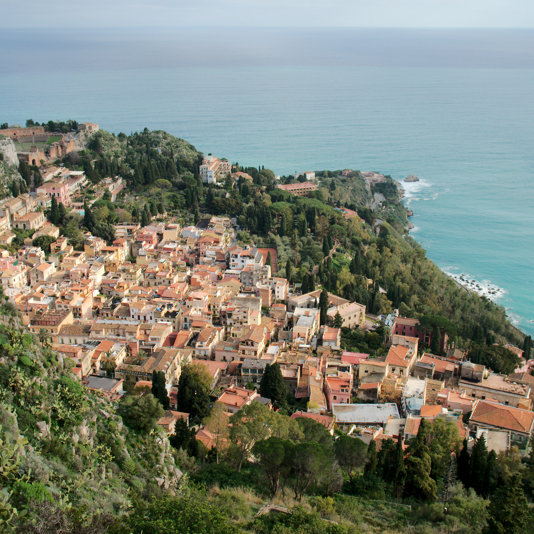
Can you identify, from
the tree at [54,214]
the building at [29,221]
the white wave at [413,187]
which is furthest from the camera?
the white wave at [413,187]

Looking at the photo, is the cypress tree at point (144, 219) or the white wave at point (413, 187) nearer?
the cypress tree at point (144, 219)

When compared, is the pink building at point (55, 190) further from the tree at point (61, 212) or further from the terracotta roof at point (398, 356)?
the terracotta roof at point (398, 356)

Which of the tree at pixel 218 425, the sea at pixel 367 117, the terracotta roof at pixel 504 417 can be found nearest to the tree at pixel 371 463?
the tree at pixel 218 425

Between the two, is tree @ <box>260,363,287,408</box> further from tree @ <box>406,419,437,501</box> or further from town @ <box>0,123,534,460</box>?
Answer: tree @ <box>406,419,437,501</box>

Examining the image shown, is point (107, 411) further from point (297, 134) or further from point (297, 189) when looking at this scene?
point (297, 134)

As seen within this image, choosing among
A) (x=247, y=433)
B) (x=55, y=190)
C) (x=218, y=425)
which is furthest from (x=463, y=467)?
(x=55, y=190)

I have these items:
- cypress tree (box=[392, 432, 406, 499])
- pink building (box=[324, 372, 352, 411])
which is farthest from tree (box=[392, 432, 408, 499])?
pink building (box=[324, 372, 352, 411])
